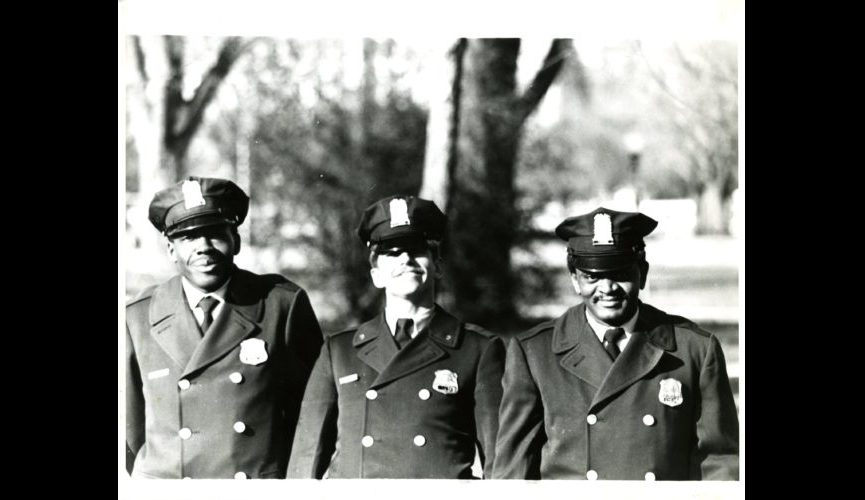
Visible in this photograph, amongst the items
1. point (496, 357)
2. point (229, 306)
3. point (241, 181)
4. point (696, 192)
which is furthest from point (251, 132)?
point (696, 192)

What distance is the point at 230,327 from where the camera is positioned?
4.92 m

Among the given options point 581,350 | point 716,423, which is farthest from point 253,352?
point 716,423

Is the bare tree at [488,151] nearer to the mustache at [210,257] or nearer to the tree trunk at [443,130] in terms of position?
the tree trunk at [443,130]

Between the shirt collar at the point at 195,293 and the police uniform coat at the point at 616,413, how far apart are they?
4.83 feet

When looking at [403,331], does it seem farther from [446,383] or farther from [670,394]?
[670,394]

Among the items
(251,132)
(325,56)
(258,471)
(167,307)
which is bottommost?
(258,471)

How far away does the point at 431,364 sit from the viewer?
4832mm

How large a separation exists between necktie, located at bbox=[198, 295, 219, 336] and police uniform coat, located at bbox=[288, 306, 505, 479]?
1.96 feet

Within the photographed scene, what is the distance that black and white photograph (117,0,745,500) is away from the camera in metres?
4.86

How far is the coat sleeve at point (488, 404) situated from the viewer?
15.7 ft

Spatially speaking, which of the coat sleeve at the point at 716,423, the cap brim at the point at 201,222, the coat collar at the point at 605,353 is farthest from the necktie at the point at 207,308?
the coat sleeve at the point at 716,423

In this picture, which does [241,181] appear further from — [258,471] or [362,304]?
[258,471]

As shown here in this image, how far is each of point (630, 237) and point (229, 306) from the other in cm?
203
